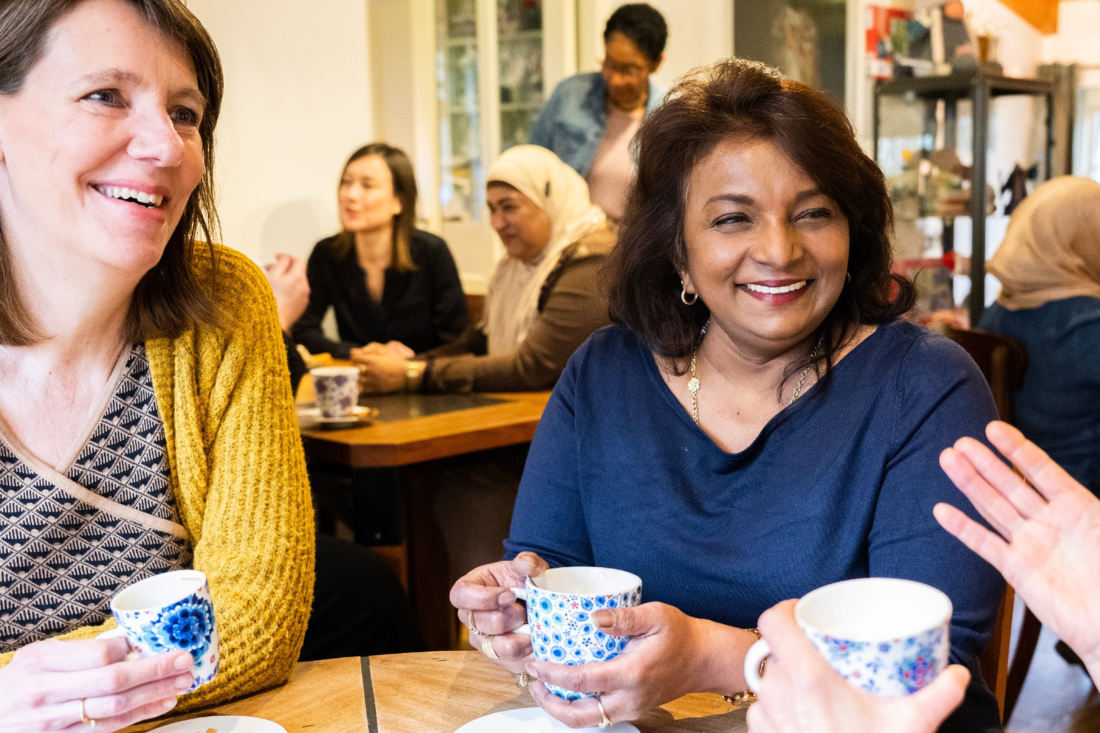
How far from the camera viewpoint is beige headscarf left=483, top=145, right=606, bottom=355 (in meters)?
3.16

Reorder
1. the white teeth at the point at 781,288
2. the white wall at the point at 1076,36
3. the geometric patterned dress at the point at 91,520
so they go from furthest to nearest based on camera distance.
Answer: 1. the white wall at the point at 1076,36
2. the white teeth at the point at 781,288
3. the geometric patterned dress at the point at 91,520

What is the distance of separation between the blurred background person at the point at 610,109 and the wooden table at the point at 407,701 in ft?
9.12

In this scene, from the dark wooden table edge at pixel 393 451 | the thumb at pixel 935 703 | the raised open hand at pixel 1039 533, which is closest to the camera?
the thumb at pixel 935 703

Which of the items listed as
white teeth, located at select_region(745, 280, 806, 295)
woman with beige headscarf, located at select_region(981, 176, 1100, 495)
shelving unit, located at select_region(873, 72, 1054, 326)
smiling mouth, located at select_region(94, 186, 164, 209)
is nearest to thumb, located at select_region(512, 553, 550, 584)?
white teeth, located at select_region(745, 280, 806, 295)

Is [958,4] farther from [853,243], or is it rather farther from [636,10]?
[853,243]

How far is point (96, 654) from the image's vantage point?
0.85 meters

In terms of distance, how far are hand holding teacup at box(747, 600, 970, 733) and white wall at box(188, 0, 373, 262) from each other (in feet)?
9.57

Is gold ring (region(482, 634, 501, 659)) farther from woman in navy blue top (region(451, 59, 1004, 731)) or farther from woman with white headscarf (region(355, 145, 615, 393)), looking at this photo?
woman with white headscarf (region(355, 145, 615, 393))

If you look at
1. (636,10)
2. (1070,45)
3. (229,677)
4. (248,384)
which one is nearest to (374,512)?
(248,384)

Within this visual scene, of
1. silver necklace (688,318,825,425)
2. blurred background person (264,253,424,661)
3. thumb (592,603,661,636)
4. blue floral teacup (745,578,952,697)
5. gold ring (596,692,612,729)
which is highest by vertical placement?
silver necklace (688,318,825,425)

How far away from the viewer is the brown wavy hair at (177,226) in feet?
3.61

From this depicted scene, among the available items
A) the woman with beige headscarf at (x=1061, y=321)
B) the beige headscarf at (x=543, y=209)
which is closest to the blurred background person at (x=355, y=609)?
the beige headscarf at (x=543, y=209)

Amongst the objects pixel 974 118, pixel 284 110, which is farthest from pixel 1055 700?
pixel 974 118

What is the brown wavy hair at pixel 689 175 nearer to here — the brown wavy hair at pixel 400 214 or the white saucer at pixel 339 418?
the white saucer at pixel 339 418
